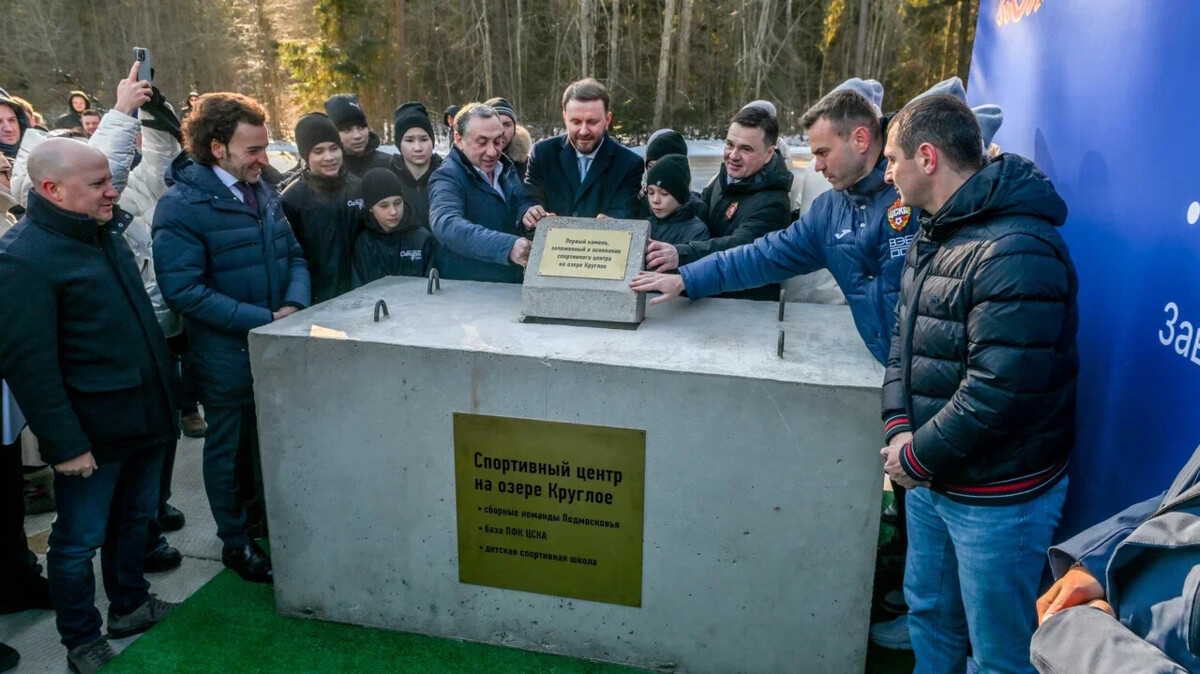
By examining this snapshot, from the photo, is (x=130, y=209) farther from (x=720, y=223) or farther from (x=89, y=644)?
(x=720, y=223)

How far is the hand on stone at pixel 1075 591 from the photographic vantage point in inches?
55.7

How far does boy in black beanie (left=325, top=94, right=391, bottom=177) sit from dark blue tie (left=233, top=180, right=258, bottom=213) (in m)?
1.49

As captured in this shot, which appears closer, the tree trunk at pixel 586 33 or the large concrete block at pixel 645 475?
the large concrete block at pixel 645 475

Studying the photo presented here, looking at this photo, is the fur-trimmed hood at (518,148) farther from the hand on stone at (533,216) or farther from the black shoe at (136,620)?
the black shoe at (136,620)

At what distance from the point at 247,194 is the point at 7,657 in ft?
6.36

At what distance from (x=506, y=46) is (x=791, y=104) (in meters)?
7.33

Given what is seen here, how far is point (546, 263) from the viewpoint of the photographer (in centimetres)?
304

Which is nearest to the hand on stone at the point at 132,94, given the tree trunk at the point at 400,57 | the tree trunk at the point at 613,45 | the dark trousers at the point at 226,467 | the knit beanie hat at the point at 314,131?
the knit beanie hat at the point at 314,131

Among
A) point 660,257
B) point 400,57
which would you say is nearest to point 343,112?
point 660,257

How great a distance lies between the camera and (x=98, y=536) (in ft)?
9.08

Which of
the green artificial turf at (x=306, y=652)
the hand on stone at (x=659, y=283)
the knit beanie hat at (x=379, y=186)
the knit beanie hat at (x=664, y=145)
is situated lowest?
the green artificial turf at (x=306, y=652)

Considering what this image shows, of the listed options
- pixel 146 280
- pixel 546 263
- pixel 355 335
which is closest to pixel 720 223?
pixel 546 263

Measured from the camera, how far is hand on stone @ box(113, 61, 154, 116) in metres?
3.39

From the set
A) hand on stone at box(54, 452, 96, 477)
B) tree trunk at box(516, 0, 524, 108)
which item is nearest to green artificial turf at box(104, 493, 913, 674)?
hand on stone at box(54, 452, 96, 477)
